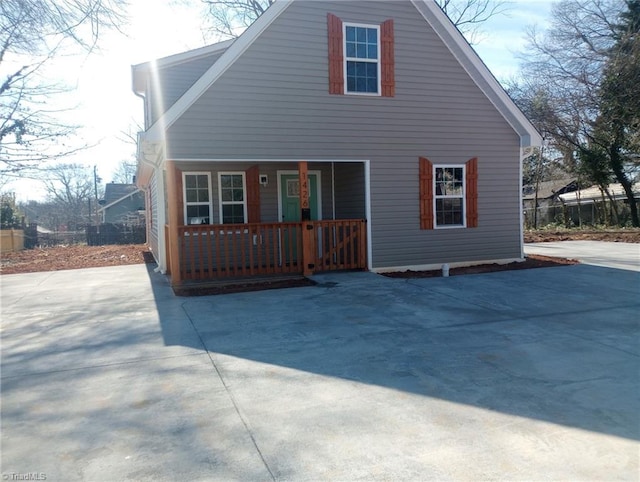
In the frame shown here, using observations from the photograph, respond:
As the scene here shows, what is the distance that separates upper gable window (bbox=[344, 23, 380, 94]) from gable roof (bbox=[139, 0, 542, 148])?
123 cm

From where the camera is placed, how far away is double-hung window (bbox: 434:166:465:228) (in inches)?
424

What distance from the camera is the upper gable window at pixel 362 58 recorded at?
32.5 feet

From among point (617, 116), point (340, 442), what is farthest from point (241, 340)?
point (617, 116)

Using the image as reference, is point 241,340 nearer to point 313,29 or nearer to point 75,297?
Answer: point 75,297

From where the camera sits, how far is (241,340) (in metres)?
5.48

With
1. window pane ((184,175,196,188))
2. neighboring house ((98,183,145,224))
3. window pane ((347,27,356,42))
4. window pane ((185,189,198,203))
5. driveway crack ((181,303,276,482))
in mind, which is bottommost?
driveway crack ((181,303,276,482))

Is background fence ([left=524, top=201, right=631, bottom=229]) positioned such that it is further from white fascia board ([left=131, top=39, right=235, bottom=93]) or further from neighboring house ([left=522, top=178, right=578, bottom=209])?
white fascia board ([left=131, top=39, right=235, bottom=93])

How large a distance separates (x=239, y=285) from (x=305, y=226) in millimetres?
1775

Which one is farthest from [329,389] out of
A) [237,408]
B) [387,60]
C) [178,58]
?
[178,58]

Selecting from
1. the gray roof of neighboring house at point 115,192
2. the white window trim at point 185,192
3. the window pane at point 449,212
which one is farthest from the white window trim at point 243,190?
the gray roof of neighboring house at point 115,192

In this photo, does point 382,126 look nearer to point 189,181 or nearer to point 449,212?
point 449,212

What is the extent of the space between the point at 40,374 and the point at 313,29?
7.83 metres

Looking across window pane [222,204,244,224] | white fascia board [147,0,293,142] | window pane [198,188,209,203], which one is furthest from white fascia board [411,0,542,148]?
window pane [198,188,209,203]

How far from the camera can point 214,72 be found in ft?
29.0
